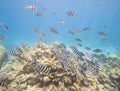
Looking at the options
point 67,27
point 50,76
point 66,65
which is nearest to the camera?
point 66,65

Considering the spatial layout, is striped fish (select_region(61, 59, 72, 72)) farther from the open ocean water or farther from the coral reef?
the open ocean water

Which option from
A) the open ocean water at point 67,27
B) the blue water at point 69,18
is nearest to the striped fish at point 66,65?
the open ocean water at point 67,27

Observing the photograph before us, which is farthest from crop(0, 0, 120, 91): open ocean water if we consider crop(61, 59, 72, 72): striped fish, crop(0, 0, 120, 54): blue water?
crop(61, 59, 72, 72): striped fish

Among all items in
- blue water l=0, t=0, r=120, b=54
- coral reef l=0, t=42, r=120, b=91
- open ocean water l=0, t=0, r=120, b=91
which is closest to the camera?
coral reef l=0, t=42, r=120, b=91

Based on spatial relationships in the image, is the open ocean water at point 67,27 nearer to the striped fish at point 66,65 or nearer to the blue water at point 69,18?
the blue water at point 69,18

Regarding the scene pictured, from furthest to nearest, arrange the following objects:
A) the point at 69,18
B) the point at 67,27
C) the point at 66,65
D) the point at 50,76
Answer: the point at 69,18, the point at 67,27, the point at 50,76, the point at 66,65

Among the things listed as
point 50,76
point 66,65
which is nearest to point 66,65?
point 66,65

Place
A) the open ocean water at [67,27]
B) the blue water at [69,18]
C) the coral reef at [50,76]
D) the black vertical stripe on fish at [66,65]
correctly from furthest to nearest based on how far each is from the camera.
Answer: the blue water at [69,18], the open ocean water at [67,27], the coral reef at [50,76], the black vertical stripe on fish at [66,65]

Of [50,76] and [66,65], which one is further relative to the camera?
→ [50,76]

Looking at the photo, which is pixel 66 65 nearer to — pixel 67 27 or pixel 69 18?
pixel 67 27

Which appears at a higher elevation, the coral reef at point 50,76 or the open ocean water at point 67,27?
the open ocean water at point 67,27

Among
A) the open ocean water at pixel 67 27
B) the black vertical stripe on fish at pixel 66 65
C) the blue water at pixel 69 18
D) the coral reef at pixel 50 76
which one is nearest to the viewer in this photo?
the black vertical stripe on fish at pixel 66 65

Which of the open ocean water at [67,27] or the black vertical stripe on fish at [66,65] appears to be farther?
the open ocean water at [67,27]

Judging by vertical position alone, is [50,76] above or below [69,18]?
below
